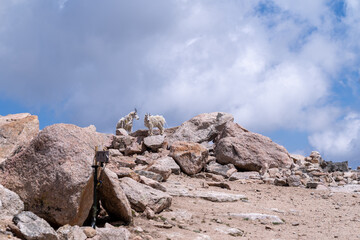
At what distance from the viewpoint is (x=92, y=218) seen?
888cm

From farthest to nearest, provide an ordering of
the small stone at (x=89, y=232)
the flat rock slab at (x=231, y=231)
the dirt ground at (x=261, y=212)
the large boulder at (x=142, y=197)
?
the large boulder at (x=142, y=197), the flat rock slab at (x=231, y=231), the dirt ground at (x=261, y=212), the small stone at (x=89, y=232)

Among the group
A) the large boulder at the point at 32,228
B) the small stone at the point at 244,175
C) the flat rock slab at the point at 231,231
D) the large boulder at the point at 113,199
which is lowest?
the large boulder at the point at 32,228

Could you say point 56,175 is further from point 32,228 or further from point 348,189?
point 348,189

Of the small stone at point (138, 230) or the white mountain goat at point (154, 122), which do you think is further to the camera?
the white mountain goat at point (154, 122)

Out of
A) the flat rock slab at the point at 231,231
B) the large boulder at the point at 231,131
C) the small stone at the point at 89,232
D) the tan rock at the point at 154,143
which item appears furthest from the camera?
the large boulder at the point at 231,131

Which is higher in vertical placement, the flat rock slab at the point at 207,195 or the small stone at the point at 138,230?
the flat rock slab at the point at 207,195

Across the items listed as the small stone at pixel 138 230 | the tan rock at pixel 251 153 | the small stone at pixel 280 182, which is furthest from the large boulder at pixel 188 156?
the small stone at pixel 138 230

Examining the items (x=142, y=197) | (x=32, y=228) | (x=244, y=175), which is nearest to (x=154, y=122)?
(x=244, y=175)

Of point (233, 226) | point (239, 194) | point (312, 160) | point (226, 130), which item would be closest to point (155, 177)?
point (239, 194)

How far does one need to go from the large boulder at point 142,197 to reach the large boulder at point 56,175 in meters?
2.11

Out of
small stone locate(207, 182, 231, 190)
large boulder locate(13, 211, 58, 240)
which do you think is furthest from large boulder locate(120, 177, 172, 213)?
small stone locate(207, 182, 231, 190)

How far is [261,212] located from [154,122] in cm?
1475

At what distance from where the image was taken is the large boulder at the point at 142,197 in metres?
10.6

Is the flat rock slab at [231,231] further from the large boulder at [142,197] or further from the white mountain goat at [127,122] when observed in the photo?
the white mountain goat at [127,122]
